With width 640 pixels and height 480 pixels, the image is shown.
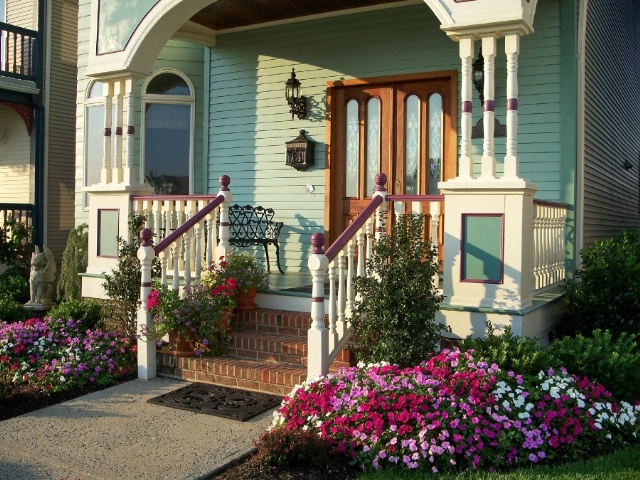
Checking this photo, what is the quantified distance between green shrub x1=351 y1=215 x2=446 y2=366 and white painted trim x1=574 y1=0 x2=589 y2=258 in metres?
2.61

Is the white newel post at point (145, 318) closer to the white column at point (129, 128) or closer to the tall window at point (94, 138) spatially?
the white column at point (129, 128)

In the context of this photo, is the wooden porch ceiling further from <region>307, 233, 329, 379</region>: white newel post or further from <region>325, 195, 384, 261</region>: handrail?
<region>307, 233, 329, 379</region>: white newel post

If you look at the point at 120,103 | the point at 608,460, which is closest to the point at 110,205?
the point at 120,103

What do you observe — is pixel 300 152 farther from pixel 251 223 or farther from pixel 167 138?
pixel 167 138

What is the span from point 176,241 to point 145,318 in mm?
820

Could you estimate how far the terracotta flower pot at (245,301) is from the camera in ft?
21.9

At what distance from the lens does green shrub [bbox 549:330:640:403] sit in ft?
16.5

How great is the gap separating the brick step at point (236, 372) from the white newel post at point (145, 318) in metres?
0.10

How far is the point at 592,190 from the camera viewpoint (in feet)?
26.2

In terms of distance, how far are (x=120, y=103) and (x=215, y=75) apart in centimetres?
187

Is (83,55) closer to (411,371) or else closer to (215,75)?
(215,75)

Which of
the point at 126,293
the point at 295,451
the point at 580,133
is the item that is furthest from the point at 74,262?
the point at 580,133

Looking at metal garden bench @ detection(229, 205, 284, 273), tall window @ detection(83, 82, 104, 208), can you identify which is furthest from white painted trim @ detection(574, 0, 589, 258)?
tall window @ detection(83, 82, 104, 208)

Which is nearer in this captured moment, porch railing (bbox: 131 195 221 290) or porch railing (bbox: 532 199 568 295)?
porch railing (bbox: 532 199 568 295)
